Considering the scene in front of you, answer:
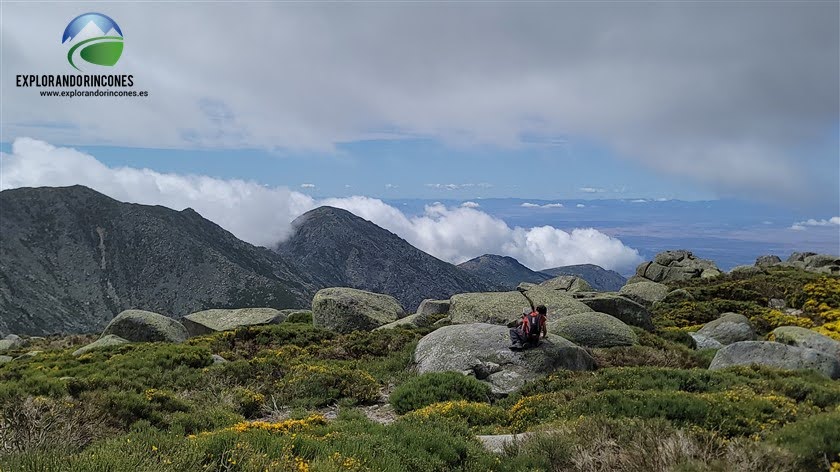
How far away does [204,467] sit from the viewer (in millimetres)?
6715

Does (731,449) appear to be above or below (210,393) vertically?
above

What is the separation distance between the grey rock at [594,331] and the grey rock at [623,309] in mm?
6434

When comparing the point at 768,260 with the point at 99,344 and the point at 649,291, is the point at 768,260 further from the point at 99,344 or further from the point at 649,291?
the point at 99,344

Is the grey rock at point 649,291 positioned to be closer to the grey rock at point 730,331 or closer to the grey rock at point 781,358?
the grey rock at point 730,331

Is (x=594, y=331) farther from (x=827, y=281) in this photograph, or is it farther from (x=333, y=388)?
(x=827, y=281)

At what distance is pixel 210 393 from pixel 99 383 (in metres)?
3.25

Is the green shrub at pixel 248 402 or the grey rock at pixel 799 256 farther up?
the grey rock at pixel 799 256

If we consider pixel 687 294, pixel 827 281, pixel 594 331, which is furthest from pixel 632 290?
pixel 594 331

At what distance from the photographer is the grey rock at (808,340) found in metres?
20.9

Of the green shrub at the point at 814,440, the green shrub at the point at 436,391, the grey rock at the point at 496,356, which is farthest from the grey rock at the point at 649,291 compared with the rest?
the green shrub at the point at 814,440

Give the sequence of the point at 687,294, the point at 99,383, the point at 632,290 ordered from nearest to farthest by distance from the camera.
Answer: the point at 99,383 → the point at 687,294 → the point at 632,290

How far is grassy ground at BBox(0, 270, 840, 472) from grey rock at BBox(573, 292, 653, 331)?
6.32 m

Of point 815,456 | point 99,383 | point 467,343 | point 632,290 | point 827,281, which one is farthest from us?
point 632,290

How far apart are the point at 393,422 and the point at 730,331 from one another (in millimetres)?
24488
